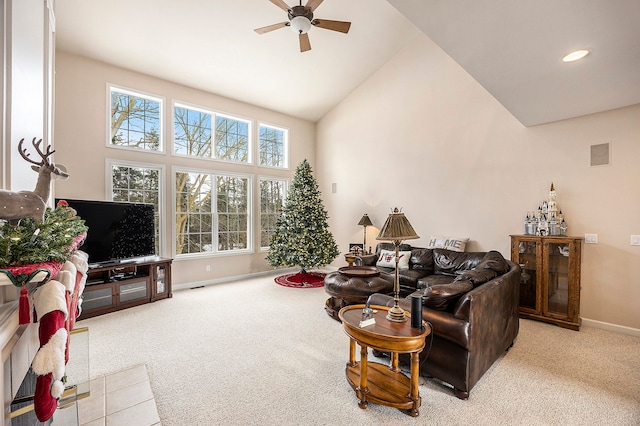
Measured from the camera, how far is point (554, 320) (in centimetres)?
381

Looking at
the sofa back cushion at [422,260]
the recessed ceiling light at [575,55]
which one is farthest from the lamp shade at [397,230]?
the sofa back cushion at [422,260]

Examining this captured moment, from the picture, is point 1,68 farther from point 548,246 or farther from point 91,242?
point 548,246

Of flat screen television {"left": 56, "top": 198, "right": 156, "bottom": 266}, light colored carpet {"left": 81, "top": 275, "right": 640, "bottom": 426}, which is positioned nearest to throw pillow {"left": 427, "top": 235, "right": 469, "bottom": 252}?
light colored carpet {"left": 81, "top": 275, "right": 640, "bottom": 426}

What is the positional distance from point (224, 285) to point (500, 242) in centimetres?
502

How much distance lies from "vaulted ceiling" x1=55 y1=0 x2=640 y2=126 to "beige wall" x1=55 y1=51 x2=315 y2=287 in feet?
0.67

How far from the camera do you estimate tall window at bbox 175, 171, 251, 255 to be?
5664mm

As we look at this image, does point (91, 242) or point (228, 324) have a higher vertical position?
point (91, 242)

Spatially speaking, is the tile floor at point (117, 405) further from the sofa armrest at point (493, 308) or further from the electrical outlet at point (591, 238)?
the electrical outlet at point (591, 238)

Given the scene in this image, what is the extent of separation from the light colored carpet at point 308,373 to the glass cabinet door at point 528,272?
10.8 inches

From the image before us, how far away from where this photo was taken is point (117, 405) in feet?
7.29

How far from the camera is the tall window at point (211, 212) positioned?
5664mm

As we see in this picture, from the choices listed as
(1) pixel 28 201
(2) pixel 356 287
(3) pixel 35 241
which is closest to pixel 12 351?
(3) pixel 35 241

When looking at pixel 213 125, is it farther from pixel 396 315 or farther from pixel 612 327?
pixel 612 327

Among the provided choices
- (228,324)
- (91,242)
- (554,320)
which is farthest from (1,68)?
(554,320)
